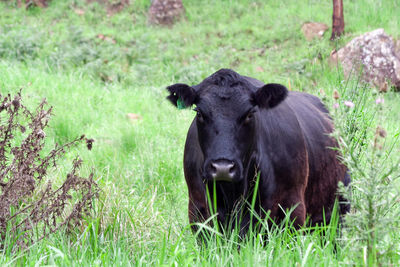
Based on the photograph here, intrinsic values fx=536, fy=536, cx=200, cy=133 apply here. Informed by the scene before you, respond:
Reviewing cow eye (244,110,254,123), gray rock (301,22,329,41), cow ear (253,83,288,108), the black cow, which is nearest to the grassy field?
gray rock (301,22,329,41)

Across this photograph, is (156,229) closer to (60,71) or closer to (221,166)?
(221,166)

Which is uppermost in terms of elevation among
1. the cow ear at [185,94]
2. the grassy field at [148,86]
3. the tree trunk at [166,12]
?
the tree trunk at [166,12]

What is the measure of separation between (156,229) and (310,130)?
5.65 ft

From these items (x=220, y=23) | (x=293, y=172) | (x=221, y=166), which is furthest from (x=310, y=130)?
(x=220, y=23)

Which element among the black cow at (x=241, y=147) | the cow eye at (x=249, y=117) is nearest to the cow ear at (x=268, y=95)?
the black cow at (x=241, y=147)

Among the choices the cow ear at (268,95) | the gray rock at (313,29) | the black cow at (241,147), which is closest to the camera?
the black cow at (241,147)

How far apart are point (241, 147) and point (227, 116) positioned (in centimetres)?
24

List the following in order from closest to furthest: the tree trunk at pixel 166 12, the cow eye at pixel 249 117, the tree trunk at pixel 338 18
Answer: the cow eye at pixel 249 117 → the tree trunk at pixel 338 18 → the tree trunk at pixel 166 12

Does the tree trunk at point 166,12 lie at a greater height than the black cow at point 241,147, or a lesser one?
greater

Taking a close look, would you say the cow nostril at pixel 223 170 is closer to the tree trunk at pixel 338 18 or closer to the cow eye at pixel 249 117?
the cow eye at pixel 249 117

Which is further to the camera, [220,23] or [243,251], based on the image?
[220,23]

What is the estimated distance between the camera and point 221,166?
3453 mm

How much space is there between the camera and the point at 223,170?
345 cm

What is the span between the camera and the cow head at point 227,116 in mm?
3527
